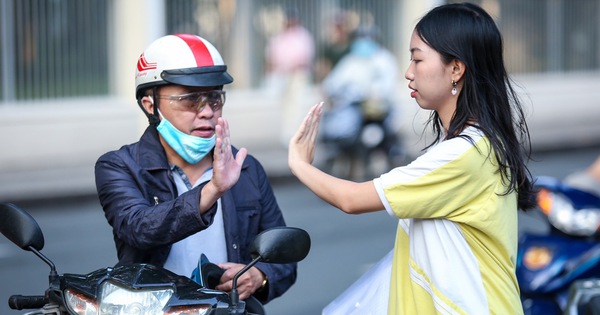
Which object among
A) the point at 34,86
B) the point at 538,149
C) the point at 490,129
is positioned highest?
the point at 490,129

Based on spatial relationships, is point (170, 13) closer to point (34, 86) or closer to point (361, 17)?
point (34, 86)

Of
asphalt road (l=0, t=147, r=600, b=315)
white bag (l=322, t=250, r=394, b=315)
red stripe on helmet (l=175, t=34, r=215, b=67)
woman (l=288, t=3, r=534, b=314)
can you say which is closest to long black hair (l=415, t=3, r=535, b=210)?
woman (l=288, t=3, r=534, b=314)

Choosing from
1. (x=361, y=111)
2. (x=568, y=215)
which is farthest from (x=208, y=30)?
(x=568, y=215)

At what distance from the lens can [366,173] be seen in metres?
13.9

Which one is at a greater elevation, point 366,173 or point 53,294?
point 53,294

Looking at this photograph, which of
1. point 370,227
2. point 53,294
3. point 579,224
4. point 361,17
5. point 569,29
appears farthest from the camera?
point 569,29

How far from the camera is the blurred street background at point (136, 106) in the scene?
10.9 meters

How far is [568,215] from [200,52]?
101 inches

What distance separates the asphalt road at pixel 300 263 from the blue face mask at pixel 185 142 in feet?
12.8

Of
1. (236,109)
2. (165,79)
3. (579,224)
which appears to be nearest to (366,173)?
(236,109)

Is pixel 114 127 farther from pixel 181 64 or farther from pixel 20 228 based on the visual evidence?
pixel 20 228

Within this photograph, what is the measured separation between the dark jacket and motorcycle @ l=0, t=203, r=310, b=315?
0.61 feet

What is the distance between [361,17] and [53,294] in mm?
17508

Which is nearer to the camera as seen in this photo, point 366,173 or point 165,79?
point 165,79
